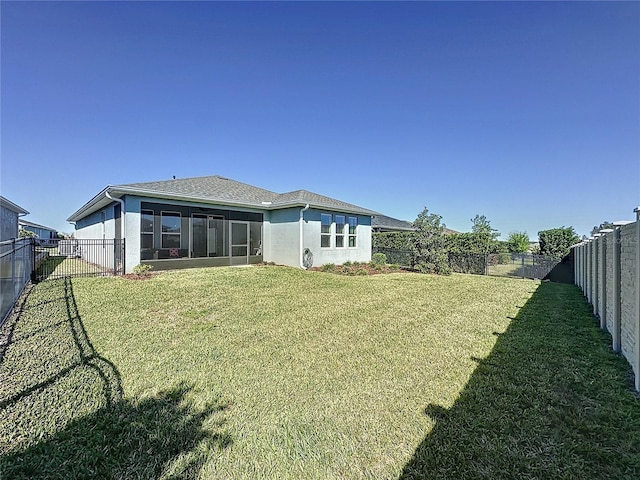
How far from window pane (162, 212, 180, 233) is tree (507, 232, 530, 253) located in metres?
23.3

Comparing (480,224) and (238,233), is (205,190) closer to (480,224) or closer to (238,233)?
(238,233)

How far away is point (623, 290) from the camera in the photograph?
4.47m

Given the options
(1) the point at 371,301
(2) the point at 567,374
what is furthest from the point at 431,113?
(2) the point at 567,374

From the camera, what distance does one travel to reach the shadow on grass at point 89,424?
2.31 m

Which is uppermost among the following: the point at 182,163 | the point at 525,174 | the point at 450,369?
the point at 182,163

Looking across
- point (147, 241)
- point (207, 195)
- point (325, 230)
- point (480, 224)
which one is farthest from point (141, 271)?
point (480, 224)

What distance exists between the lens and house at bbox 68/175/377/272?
1145 cm

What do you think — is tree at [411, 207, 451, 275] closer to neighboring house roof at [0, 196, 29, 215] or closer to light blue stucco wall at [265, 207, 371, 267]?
light blue stucco wall at [265, 207, 371, 267]

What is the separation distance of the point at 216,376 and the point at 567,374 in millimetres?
4759

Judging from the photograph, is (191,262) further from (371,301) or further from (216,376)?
(216,376)

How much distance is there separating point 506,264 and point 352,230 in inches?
357

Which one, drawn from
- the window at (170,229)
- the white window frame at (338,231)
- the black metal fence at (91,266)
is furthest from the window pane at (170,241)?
the white window frame at (338,231)

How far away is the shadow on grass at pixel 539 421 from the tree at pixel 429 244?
10.4m

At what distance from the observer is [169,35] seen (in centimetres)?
1014
